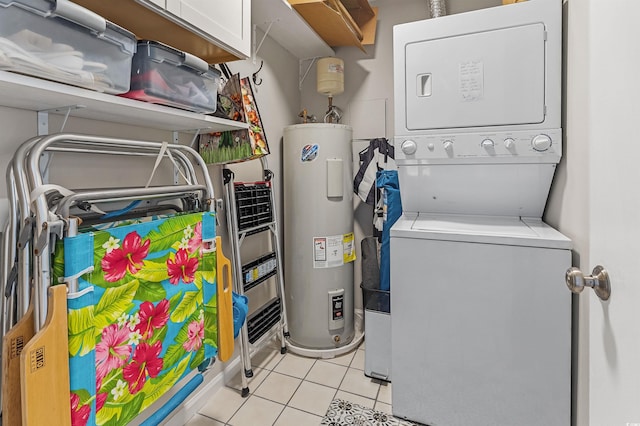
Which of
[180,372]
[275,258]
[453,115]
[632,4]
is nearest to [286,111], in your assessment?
[275,258]

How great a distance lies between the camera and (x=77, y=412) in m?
0.88

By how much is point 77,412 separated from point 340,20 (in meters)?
2.40

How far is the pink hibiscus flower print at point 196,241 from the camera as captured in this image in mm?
1263

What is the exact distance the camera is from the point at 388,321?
2.01 m

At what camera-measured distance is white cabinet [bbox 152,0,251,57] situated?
1.15 meters

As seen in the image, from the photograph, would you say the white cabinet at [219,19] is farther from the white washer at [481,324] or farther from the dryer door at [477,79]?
the white washer at [481,324]

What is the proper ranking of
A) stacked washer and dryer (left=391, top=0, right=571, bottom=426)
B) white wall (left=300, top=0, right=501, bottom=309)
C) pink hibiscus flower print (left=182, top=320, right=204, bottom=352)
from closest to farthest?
pink hibiscus flower print (left=182, top=320, right=204, bottom=352)
stacked washer and dryer (left=391, top=0, right=571, bottom=426)
white wall (left=300, top=0, right=501, bottom=309)

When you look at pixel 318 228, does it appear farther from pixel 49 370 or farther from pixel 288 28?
pixel 49 370

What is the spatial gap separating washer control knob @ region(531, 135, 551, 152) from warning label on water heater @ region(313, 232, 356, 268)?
4.38 feet

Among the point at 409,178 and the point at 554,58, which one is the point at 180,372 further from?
the point at 554,58

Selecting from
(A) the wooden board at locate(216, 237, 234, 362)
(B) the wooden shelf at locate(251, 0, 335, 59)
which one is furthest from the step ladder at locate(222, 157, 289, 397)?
(B) the wooden shelf at locate(251, 0, 335, 59)

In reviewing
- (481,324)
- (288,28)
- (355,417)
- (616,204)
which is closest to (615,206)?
(616,204)

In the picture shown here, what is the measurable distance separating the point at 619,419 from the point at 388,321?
1.36 m

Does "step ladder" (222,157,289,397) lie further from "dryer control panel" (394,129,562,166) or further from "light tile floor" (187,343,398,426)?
"dryer control panel" (394,129,562,166)
